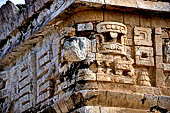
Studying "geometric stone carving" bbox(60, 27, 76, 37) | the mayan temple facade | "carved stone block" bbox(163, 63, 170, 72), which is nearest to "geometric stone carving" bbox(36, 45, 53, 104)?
the mayan temple facade

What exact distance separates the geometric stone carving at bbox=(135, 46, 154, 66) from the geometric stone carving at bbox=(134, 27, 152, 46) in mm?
101

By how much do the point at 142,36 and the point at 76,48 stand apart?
142 cm

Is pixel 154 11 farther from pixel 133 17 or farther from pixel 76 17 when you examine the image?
pixel 76 17

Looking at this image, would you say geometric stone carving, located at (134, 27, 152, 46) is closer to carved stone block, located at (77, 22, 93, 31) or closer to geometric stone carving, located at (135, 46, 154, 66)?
geometric stone carving, located at (135, 46, 154, 66)

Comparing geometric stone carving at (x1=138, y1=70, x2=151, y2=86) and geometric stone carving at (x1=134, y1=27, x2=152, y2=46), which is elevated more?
geometric stone carving at (x1=134, y1=27, x2=152, y2=46)

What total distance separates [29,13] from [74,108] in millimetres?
3009

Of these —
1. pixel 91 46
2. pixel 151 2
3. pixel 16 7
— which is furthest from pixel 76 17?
pixel 16 7

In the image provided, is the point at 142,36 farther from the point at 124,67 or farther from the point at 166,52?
the point at 124,67

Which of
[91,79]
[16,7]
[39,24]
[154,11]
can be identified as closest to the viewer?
[91,79]

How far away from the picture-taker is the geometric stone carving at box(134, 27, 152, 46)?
13.3m

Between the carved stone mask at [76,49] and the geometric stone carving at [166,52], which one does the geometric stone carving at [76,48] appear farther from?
the geometric stone carving at [166,52]

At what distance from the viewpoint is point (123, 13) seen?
43.7 ft

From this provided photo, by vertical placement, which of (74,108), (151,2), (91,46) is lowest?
(74,108)

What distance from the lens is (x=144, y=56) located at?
522 inches
